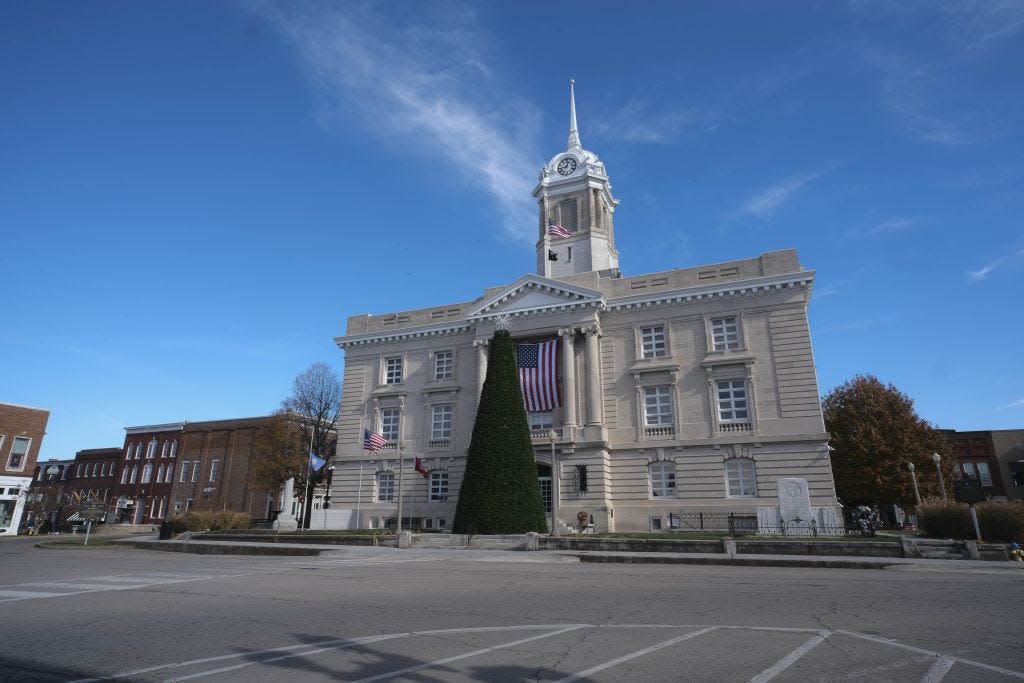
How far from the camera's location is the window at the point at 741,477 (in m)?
31.9

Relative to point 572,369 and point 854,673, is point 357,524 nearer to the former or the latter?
point 572,369

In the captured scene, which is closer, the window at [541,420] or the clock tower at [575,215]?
the window at [541,420]

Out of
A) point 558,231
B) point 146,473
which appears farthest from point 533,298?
point 146,473

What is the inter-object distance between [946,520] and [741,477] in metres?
9.57

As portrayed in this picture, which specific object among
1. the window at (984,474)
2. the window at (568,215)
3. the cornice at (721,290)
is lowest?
the window at (984,474)

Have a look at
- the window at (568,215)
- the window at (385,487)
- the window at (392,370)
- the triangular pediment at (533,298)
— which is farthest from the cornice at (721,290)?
the window at (385,487)

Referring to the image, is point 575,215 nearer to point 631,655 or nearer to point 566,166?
point 566,166

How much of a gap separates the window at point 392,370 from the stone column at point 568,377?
42.8 ft

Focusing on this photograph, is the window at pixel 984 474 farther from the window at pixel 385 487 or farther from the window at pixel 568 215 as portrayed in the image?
the window at pixel 385 487

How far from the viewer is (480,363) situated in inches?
1516

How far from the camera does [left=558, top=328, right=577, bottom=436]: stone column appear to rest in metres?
35.3

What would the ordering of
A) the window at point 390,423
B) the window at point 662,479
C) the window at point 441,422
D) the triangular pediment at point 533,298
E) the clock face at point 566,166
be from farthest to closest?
the clock face at point 566,166, the window at point 390,423, the window at point 441,422, the triangular pediment at point 533,298, the window at point 662,479

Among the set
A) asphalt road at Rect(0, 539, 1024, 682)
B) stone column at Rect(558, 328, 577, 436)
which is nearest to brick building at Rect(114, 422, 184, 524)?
stone column at Rect(558, 328, 577, 436)

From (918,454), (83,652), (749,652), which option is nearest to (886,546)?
(749,652)
